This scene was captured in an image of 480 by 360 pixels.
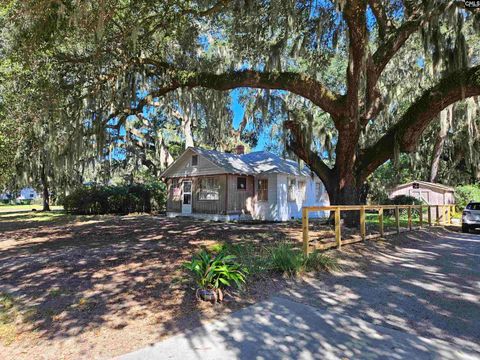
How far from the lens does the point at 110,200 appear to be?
21.0 metres

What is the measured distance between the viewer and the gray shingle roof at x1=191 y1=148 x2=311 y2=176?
16.8 meters

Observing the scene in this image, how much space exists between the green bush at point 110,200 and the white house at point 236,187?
Result: 352cm

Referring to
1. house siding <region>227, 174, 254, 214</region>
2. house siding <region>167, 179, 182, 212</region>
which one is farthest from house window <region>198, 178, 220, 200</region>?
house siding <region>167, 179, 182, 212</region>

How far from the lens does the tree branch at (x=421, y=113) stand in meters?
8.26

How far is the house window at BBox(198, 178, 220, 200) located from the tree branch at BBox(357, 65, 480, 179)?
25.5 feet

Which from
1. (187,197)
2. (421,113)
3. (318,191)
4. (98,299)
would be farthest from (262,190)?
(98,299)

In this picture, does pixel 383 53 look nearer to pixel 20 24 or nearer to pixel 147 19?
pixel 147 19

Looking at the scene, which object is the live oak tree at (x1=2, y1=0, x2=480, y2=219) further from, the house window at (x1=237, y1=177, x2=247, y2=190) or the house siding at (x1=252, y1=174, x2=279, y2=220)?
the house window at (x1=237, y1=177, x2=247, y2=190)

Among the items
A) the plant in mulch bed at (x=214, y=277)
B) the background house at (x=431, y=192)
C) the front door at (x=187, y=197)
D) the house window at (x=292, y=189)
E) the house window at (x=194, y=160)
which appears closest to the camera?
the plant in mulch bed at (x=214, y=277)

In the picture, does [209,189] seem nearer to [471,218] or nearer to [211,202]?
[211,202]

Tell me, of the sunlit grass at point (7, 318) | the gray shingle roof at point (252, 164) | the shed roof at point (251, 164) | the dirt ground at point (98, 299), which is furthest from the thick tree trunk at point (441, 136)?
the sunlit grass at point (7, 318)

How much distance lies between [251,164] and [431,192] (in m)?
12.6

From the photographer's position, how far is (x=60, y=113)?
400 inches

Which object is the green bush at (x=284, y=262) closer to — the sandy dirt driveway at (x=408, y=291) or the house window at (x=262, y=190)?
the sandy dirt driveway at (x=408, y=291)
